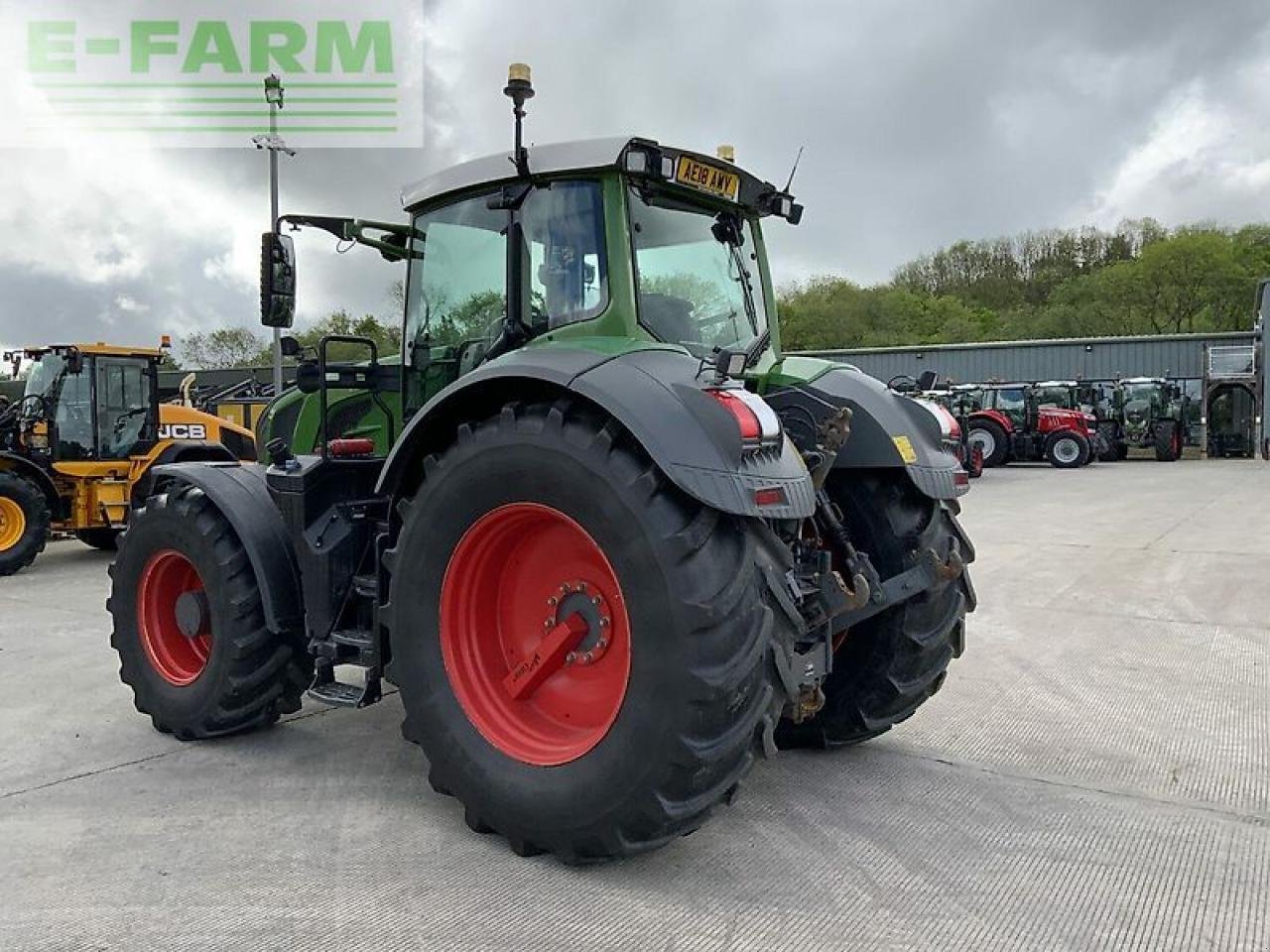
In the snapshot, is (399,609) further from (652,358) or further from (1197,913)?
(1197,913)

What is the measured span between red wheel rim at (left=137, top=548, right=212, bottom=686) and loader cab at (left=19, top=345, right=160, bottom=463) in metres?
7.06

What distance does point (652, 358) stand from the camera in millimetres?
3189

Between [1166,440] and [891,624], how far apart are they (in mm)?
25584

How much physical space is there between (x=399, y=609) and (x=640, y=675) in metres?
0.98

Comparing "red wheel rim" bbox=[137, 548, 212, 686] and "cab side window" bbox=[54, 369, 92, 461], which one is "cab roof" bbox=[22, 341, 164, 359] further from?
"red wheel rim" bbox=[137, 548, 212, 686]

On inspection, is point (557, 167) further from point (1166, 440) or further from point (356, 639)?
point (1166, 440)

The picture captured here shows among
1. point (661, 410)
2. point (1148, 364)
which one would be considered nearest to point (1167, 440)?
point (1148, 364)

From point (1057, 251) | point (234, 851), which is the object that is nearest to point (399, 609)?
point (234, 851)

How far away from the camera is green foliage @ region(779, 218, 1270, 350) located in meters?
42.7

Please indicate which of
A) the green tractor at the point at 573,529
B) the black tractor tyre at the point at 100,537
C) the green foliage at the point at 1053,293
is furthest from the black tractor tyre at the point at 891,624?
the green foliage at the point at 1053,293

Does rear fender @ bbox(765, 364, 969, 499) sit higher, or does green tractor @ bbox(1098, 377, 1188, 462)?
green tractor @ bbox(1098, 377, 1188, 462)

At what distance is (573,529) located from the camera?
3.28 m

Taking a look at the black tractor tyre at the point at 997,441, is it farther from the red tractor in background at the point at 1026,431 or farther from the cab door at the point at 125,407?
the cab door at the point at 125,407

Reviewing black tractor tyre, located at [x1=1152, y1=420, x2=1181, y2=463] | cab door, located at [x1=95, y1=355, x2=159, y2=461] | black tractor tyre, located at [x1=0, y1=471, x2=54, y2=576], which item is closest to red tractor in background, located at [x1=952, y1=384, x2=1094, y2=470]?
black tractor tyre, located at [x1=1152, y1=420, x2=1181, y2=463]
